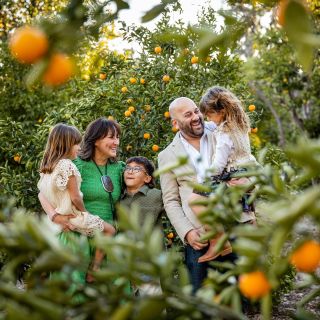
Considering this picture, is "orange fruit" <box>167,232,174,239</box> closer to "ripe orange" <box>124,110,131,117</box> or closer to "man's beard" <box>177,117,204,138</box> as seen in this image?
"ripe orange" <box>124,110,131,117</box>

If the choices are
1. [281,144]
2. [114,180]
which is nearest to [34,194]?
[114,180]

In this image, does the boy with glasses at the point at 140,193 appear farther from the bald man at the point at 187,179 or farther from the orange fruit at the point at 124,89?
the orange fruit at the point at 124,89

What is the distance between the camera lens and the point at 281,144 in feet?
42.1

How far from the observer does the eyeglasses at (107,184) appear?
11.7ft

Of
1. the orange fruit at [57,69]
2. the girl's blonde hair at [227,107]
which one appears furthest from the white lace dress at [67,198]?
the orange fruit at [57,69]

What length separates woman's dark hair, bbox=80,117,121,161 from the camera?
3.62 meters

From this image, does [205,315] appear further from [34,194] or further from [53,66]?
[34,194]

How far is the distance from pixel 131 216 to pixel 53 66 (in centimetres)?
32

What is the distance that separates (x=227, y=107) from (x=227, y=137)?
229mm

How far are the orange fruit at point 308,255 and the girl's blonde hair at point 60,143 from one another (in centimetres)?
262

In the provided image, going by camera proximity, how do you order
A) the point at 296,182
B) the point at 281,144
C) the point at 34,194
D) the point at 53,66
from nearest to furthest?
the point at 53,66 → the point at 296,182 → the point at 34,194 → the point at 281,144

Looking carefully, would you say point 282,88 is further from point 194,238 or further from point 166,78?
point 194,238

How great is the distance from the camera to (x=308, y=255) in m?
1.00

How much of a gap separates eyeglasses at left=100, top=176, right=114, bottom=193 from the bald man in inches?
13.0
